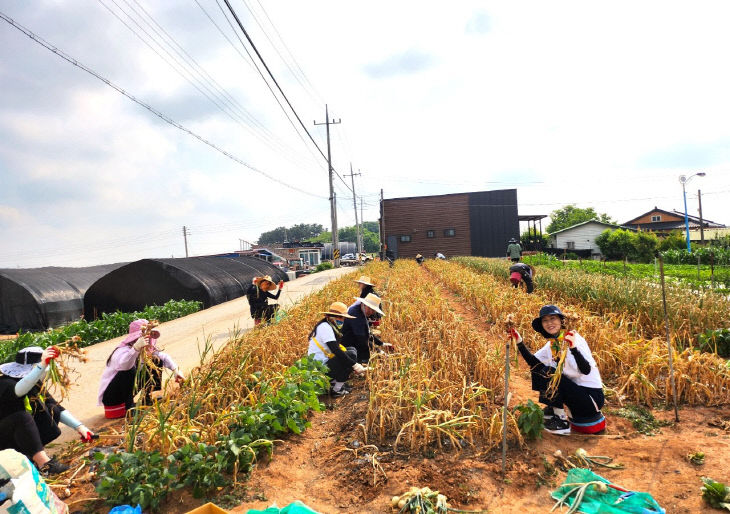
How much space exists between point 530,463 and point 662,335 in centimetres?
426

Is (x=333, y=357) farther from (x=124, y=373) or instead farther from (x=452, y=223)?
(x=452, y=223)

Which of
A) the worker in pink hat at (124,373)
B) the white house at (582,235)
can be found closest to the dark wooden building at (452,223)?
the white house at (582,235)

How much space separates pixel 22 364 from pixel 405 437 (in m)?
3.19

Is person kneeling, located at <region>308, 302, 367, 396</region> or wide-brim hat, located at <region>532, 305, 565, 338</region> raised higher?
wide-brim hat, located at <region>532, 305, 565, 338</region>

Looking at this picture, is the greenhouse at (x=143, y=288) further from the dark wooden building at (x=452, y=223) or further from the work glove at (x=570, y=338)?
the dark wooden building at (x=452, y=223)

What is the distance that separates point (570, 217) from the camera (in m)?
69.6

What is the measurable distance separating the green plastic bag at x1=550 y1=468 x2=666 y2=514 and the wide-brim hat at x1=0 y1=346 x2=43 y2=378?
13.3 ft

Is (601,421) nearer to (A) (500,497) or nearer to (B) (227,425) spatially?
(A) (500,497)

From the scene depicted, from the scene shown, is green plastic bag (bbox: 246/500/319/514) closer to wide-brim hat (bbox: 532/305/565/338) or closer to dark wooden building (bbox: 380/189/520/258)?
wide-brim hat (bbox: 532/305/565/338)

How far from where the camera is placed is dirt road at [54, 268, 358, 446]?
502 centimetres

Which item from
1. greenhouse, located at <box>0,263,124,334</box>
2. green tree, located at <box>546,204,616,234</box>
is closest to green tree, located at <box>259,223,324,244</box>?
green tree, located at <box>546,204,616,234</box>

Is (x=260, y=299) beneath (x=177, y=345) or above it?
above

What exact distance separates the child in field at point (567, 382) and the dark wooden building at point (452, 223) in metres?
32.0

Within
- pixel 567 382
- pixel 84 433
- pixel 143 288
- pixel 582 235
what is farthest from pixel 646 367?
pixel 582 235
